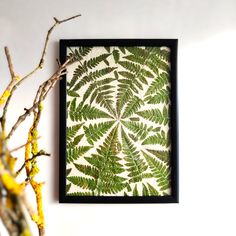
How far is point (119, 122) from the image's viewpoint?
4.86 feet

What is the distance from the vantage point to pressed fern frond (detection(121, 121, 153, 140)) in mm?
1480

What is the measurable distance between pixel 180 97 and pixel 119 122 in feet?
0.92

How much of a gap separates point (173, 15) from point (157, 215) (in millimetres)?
853

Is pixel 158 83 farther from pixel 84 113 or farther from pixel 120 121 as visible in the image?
pixel 84 113

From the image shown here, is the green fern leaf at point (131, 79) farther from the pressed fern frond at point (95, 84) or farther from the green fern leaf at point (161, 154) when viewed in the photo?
the green fern leaf at point (161, 154)

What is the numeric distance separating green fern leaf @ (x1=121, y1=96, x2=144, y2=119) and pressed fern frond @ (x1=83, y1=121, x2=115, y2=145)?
0.07 m

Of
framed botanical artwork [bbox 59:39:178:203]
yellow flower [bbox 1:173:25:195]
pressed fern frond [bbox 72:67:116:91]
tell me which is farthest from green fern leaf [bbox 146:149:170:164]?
yellow flower [bbox 1:173:25:195]

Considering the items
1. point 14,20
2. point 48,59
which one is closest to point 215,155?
point 48,59

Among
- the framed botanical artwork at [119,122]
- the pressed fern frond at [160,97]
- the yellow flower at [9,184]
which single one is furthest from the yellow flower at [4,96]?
the pressed fern frond at [160,97]

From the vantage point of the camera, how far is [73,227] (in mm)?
1475

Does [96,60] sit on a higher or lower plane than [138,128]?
higher

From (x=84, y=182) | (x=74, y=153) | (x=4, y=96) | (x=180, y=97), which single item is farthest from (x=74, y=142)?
(x=4, y=96)

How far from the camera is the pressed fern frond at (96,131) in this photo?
58.2 inches

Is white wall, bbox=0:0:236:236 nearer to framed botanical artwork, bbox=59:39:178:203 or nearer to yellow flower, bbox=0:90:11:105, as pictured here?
framed botanical artwork, bbox=59:39:178:203
